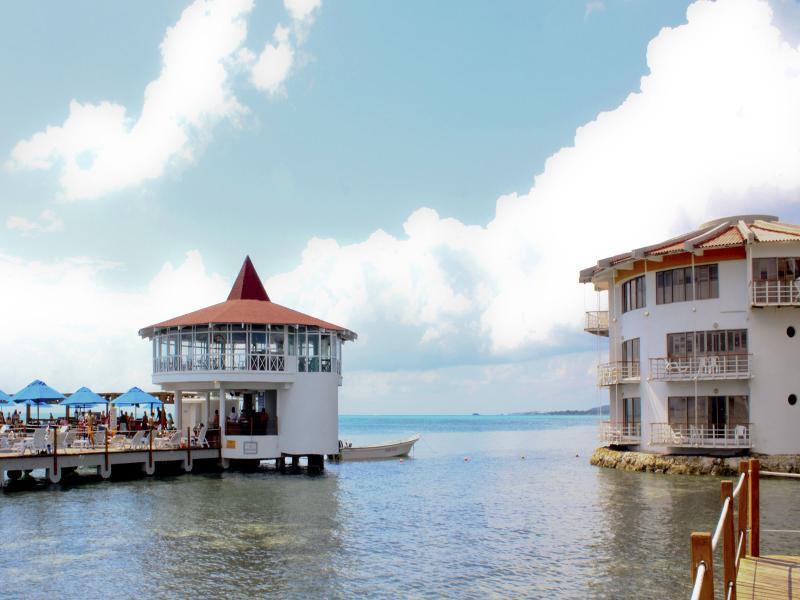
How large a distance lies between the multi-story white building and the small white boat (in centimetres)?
1931

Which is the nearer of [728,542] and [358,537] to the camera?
[728,542]

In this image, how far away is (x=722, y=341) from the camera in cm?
3875

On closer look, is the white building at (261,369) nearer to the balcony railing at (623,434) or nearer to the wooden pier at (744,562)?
the balcony railing at (623,434)

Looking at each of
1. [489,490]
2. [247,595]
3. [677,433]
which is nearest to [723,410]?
[677,433]

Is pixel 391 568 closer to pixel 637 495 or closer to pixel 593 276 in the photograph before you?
pixel 637 495

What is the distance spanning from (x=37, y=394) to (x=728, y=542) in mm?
39039

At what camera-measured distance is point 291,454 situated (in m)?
41.0

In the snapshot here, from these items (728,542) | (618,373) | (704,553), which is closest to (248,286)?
(618,373)

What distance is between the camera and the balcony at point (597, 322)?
50375 millimetres

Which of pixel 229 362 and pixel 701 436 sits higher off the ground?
pixel 229 362

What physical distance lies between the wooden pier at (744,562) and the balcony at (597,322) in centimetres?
3592

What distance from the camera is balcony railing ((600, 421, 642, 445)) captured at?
4269 cm

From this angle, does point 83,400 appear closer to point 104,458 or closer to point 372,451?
point 104,458

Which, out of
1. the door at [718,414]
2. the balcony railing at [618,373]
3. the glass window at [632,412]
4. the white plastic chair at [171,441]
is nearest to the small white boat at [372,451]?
the white plastic chair at [171,441]
